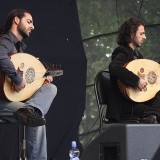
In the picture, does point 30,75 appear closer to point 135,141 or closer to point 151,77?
point 151,77

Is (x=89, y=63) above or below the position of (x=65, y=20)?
below

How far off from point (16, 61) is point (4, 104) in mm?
353

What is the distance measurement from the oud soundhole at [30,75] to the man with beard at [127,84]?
0.62 meters

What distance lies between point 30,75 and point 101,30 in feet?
5.44

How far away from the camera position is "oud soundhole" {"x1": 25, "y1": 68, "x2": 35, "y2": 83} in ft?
13.9

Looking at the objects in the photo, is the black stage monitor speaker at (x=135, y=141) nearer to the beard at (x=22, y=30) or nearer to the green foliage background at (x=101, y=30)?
the beard at (x=22, y=30)

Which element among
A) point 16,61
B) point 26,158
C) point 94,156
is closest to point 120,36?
point 16,61

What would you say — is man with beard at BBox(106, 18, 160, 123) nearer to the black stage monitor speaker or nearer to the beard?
the beard

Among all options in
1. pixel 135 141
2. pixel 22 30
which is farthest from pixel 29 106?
pixel 135 141

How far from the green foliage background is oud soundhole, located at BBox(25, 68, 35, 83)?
1444 mm

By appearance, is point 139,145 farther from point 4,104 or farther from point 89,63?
point 89,63

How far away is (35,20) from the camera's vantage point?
5.46m

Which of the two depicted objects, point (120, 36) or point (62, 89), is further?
point (62, 89)

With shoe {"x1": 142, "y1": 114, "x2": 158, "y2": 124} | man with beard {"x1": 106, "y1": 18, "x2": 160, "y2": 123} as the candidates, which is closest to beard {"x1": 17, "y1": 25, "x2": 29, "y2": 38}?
man with beard {"x1": 106, "y1": 18, "x2": 160, "y2": 123}
